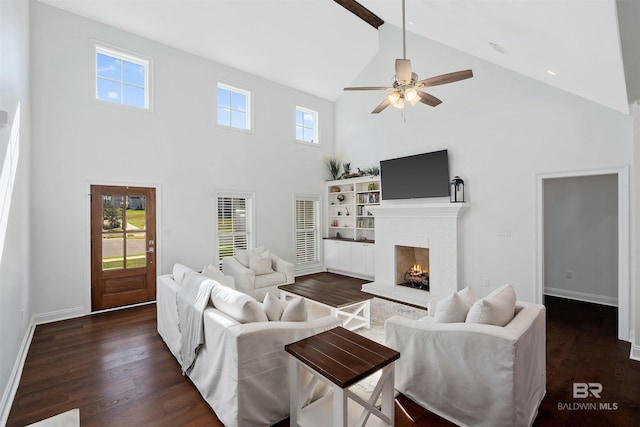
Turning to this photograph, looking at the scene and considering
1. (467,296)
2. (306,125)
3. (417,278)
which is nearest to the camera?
(467,296)

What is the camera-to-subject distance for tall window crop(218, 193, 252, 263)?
5953 millimetres

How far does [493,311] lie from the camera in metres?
2.16

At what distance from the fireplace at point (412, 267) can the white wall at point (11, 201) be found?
5.30m

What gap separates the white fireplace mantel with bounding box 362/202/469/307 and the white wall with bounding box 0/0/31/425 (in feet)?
15.6

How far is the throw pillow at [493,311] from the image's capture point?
2145 mm

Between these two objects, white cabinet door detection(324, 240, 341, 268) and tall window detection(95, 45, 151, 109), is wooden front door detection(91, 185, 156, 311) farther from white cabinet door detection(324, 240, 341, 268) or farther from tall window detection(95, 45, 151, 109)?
white cabinet door detection(324, 240, 341, 268)

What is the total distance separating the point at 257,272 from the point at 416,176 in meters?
3.39

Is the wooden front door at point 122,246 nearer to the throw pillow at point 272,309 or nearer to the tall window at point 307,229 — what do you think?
the tall window at point 307,229

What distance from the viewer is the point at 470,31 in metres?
3.06

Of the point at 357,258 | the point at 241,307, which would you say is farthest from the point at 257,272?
the point at 241,307

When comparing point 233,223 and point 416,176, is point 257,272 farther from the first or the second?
point 416,176

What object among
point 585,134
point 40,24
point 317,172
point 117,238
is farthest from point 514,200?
point 40,24

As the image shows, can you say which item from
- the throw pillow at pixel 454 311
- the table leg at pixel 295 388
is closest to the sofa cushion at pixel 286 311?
the table leg at pixel 295 388

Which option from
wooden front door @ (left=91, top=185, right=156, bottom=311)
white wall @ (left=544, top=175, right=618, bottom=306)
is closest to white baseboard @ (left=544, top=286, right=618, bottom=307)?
white wall @ (left=544, top=175, right=618, bottom=306)
